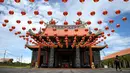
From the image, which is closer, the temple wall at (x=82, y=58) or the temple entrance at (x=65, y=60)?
the temple wall at (x=82, y=58)

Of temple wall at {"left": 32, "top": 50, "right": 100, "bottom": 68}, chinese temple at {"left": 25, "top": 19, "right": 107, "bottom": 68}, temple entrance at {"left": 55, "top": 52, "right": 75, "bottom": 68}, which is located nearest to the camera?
chinese temple at {"left": 25, "top": 19, "right": 107, "bottom": 68}

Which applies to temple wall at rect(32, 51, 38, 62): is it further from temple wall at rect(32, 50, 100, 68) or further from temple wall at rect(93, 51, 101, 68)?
temple wall at rect(93, 51, 101, 68)

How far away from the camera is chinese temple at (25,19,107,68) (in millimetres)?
20625

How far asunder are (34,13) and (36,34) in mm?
11317

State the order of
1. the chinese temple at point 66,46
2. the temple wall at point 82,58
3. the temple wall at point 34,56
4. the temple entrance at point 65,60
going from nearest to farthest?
the chinese temple at point 66,46
the temple wall at point 82,58
the temple entrance at point 65,60
the temple wall at point 34,56

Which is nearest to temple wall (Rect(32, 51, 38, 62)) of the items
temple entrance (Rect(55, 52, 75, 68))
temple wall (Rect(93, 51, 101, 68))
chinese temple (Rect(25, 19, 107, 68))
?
chinese temple (Rect(25, 19, 107, 68))

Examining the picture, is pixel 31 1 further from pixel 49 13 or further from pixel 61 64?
pixel 61 64

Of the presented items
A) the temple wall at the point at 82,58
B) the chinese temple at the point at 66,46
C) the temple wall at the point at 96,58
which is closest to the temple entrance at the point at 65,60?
the chinese temple at the point at 66,46

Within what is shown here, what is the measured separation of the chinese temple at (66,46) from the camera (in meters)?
20.6

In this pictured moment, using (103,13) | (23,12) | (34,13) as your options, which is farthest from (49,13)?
(103,13)

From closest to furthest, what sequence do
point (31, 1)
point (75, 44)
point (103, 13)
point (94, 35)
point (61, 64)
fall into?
point (31, 1)
point (103, 13)
point (94, 35)
point (75, 44)
point (61, 64)

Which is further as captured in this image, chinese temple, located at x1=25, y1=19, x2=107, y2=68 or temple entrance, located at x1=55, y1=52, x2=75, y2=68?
temple entrance, located at x1=55, y1=52, x2=75, y2=68

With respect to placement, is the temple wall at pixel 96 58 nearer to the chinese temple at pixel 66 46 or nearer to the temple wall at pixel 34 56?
the chinese temple at pixel 66 46

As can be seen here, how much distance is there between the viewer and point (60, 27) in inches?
1007
